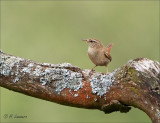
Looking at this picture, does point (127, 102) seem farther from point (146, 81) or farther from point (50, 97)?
point (50, 97)

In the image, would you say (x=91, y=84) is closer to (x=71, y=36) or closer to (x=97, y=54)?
(x=97, y=54)

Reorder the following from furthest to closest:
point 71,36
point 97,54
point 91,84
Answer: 1. point 71,36
2. point 97,54
3. point 91,84

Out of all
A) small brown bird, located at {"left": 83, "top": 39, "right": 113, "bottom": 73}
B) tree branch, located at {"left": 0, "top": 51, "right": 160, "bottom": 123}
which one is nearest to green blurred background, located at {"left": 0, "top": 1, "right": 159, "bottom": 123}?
small brown bird, located at {"left": 83, "top": 39, "right": 113, "bottom": 73}

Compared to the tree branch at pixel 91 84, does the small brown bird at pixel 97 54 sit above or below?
above

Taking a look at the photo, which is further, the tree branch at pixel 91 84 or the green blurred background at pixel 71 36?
the green blurred background at pixel 71 36

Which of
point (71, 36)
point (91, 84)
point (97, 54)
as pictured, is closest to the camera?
point (91, 84)

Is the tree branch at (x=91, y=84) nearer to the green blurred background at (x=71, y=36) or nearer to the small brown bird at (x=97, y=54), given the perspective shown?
the small brown bird at (x=97, y=54)

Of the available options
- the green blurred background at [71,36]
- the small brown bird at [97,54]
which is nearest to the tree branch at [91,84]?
the small brown bird at [97,54]

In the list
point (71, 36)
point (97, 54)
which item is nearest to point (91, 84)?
point (97, 54)
